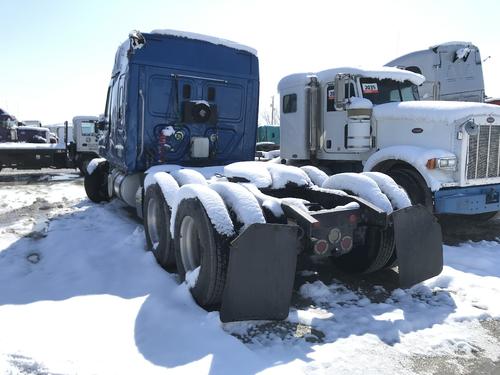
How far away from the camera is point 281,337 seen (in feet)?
10.6

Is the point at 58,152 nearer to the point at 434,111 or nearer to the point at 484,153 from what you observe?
the point at 434,111

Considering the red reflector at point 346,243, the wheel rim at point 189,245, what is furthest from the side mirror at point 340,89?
the wheel rim at point 189,245

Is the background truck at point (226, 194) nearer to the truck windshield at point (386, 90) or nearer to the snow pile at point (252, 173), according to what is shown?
the snow pile at point (252, 173)

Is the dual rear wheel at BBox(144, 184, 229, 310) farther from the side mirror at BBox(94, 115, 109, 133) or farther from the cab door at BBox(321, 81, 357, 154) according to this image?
the cab door at BBox(321, 81, 357, 154)

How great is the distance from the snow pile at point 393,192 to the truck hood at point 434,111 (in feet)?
9.47

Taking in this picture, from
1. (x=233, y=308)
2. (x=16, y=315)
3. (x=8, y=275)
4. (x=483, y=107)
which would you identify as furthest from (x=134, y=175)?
(x=483, y=107)

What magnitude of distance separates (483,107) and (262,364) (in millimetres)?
5795

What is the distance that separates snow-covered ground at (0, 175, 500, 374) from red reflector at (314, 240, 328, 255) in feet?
1.73

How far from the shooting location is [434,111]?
6895mm

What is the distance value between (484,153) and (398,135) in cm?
133

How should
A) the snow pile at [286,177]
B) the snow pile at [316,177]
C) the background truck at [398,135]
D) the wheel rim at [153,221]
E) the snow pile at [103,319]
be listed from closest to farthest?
the snow pile at [103,319] < the snow pile at [286,177] < the snow pile at [316,177] < the wheel rim at [153,221] < the background truck at [398,135]

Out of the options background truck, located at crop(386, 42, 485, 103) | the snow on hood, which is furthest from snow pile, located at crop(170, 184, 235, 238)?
background truck, located at crop(386, 42, 485, 103)

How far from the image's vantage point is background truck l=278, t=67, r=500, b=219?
6574mm

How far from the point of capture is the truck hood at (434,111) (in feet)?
21.9
